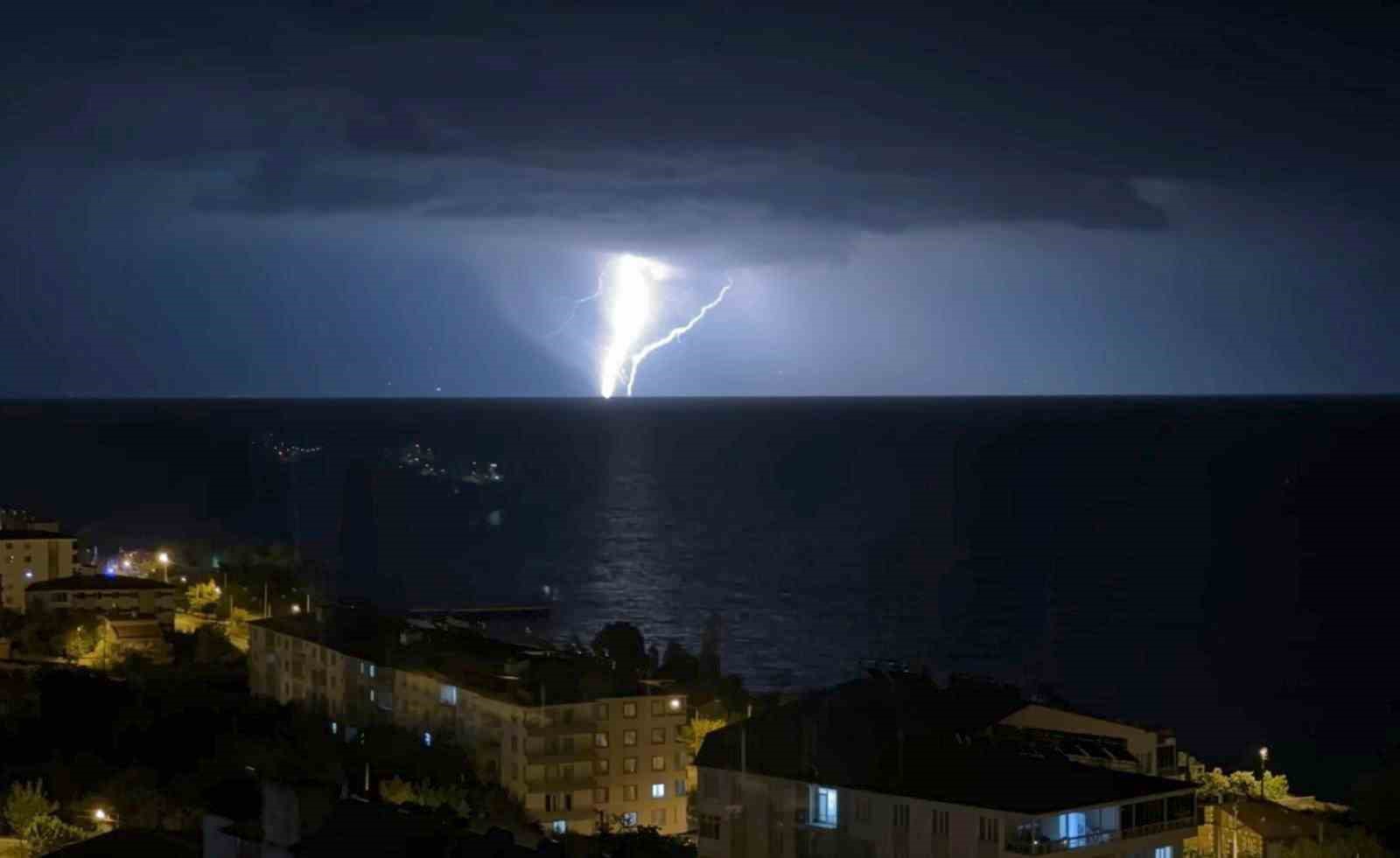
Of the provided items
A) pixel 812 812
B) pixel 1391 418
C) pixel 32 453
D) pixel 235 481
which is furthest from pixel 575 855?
pixel 1391 418

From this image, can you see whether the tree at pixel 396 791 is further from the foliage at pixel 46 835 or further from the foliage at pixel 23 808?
the foliage at pixel 23 808

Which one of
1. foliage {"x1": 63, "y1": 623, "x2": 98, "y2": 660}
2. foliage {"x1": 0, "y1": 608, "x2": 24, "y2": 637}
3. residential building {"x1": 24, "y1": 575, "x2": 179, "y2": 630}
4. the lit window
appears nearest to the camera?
the lit window

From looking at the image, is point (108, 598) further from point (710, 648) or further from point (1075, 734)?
point (1075, 734)

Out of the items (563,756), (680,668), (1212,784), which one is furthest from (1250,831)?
(680,668)

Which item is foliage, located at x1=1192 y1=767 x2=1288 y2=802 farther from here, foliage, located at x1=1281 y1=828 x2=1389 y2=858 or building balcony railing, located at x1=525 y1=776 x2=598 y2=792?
building balcony railing, located at x1=525 y1=776 x2=598 y2=792

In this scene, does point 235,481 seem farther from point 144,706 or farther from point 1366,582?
point 144,706

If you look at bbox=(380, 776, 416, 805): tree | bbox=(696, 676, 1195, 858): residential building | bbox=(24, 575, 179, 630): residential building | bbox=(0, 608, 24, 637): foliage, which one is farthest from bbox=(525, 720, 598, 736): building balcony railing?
bbox=(0, 608, 24, 637): foliage

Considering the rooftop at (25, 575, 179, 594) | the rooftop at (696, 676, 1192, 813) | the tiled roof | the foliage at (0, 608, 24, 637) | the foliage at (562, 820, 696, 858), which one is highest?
the tiled roof
